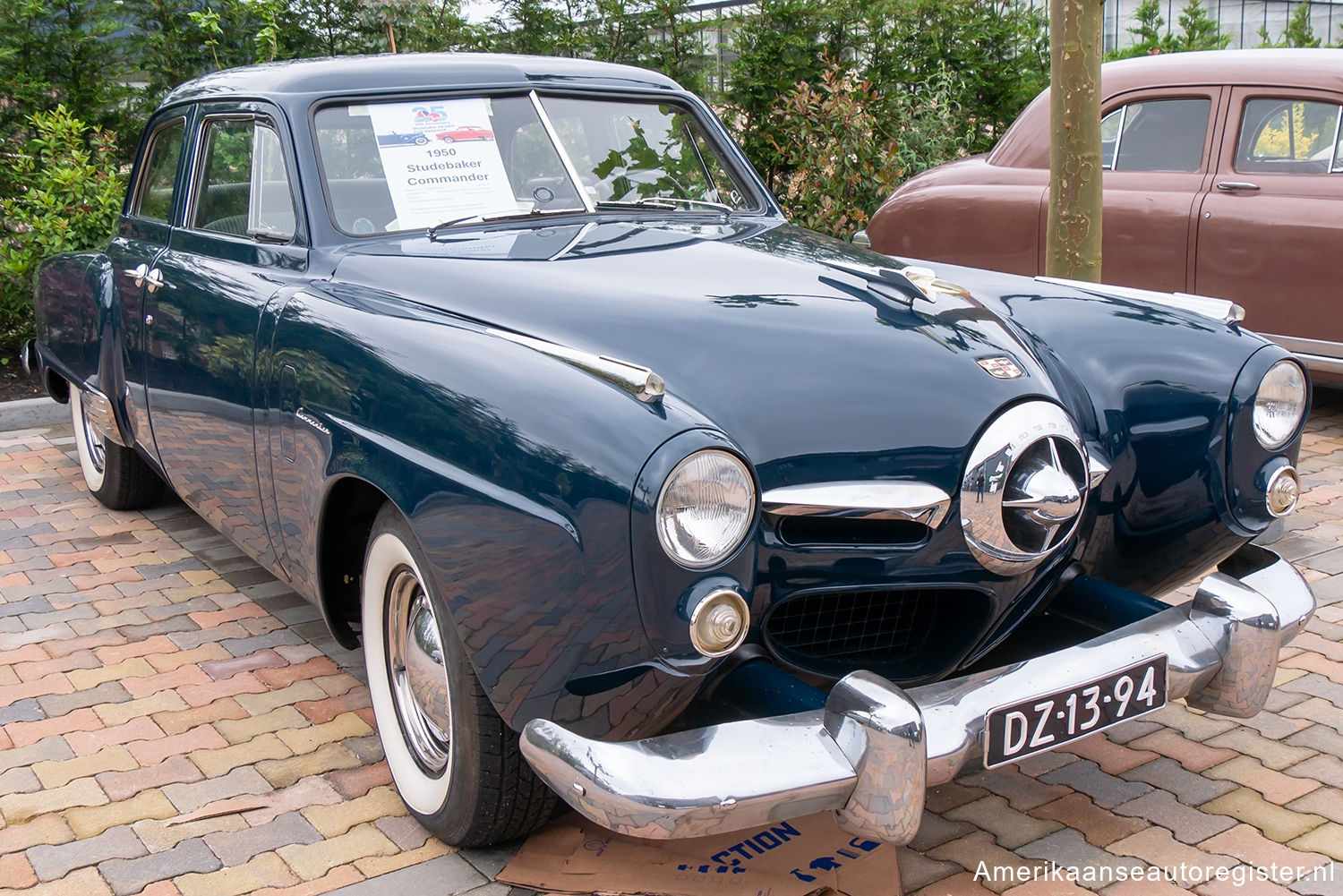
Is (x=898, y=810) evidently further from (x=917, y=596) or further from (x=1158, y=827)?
(x=1158, y=827)

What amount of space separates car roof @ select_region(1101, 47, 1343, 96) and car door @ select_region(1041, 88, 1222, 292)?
0.06 metres

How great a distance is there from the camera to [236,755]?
3.07 meters

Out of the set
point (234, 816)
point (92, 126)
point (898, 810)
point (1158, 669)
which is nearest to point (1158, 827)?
point (1158, 669)

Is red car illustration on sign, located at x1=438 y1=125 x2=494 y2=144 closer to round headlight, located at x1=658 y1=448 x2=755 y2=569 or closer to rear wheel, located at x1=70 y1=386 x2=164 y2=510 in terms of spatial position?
round headlight, located at x1=658 y1=448 x2=755 y2=569

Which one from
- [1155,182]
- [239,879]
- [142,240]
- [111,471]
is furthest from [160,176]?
[1155,182]

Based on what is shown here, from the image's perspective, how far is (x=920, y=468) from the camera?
2309mm

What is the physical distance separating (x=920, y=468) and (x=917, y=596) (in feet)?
1.04

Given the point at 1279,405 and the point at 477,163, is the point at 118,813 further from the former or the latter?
the point at 1279,405

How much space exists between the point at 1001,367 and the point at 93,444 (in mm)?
4093

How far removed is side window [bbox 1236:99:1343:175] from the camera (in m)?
5.51

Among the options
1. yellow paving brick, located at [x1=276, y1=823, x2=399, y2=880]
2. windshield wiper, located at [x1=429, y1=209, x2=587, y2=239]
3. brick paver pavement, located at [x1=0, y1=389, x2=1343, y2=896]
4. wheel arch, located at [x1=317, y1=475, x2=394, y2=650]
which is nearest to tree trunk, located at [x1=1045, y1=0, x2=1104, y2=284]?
brick paver pavement, located at [x1=0, y1=389, x2=1343, y2=896]

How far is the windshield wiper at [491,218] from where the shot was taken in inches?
127

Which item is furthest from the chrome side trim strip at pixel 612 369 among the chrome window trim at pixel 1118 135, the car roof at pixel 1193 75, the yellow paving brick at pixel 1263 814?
the chrome window trim at pixel 1118 135

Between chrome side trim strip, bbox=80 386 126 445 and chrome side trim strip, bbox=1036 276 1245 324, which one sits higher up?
chrome side trim strip, bbox=1036 276 1245 324
